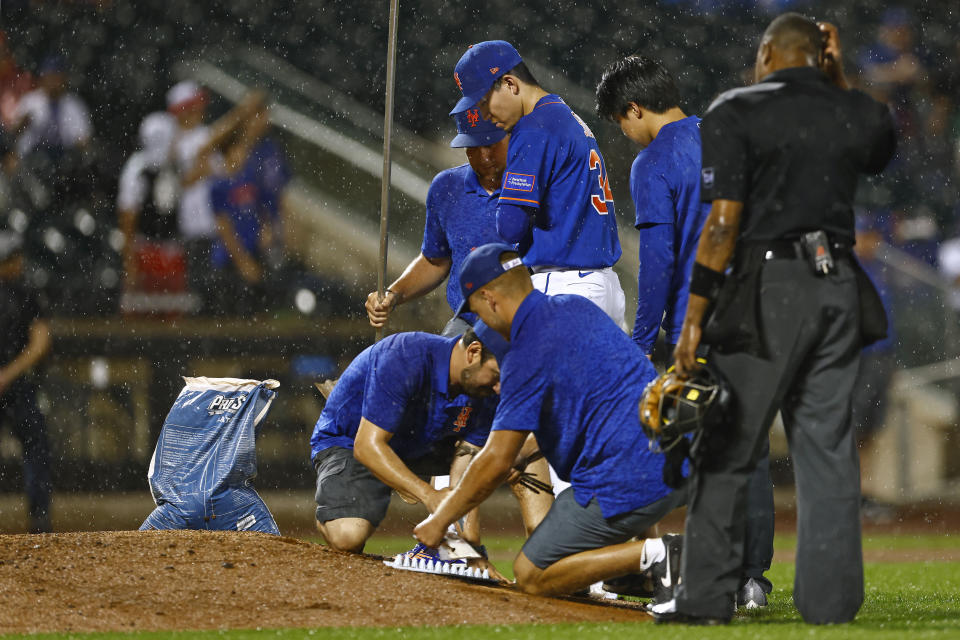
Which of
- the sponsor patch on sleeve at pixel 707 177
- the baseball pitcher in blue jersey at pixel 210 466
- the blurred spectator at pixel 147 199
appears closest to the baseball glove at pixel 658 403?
the sponsor patch on sleeve at pixel 707 177

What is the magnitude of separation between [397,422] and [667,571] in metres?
1.26

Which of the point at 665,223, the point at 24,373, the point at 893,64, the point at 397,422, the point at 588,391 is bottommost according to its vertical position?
the point at 24,373

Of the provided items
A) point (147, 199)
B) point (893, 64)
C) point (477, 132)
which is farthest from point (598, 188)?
point (893, 64)

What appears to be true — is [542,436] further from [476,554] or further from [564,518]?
[476,554]

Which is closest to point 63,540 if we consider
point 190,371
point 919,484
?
point 190,371

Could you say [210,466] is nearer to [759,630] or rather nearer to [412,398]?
[412,398]

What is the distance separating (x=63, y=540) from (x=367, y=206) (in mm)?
6168

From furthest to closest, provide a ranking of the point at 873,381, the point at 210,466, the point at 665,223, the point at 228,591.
→ the point at 873,381
the point at 210,466
the point at 665,223
the point at 228,591

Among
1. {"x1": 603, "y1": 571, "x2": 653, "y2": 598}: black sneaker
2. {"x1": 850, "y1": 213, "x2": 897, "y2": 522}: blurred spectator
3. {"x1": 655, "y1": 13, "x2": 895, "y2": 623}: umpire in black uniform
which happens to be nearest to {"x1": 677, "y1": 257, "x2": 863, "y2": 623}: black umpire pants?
{"x1": 655, "y1": 13, "x2": 895, "y2": 623}: umpire in black uniform

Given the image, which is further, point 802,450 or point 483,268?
point 483,268

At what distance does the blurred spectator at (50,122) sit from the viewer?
35.9 ft

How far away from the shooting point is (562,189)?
526cm

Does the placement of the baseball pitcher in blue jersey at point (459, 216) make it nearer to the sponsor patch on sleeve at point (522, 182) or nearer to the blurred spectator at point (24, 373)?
the sponsor patch on sleeve at point (522, 182)

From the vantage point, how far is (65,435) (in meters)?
10.1
